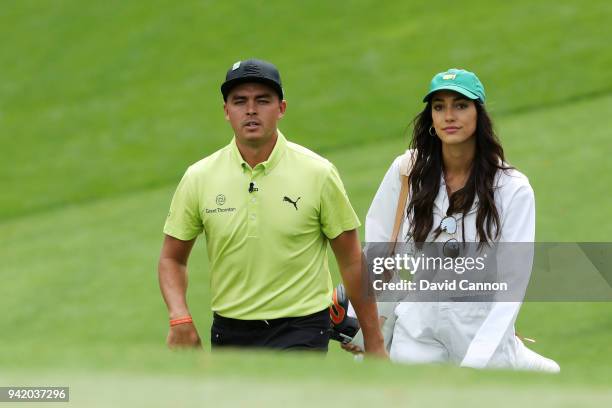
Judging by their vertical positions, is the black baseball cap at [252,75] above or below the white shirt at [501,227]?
above

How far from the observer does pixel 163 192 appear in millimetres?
17766

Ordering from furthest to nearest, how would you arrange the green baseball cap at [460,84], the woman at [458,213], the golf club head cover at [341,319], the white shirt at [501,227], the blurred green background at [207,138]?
the golf club head cover at [341,319] → the green baseball cap at [460,84] → the woman at [458,213] → the white shirt at [501,227] → the blurred green background at [207,138]

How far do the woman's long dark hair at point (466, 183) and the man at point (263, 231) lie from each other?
1.12 ft

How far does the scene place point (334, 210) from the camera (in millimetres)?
6523

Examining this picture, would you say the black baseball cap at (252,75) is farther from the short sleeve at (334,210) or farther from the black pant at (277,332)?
the black pant at (277,332)

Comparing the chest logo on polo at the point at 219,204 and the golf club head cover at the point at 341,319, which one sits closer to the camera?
the chest logo on polo at the point at 219,204

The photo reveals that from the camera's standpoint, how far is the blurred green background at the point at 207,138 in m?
4.05

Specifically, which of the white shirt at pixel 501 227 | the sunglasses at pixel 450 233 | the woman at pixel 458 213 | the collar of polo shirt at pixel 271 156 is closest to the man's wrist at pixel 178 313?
the collar of polo shirt at pixel 271 156

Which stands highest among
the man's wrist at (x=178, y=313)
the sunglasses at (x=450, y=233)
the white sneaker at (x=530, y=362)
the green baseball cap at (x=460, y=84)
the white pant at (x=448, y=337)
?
the green baseball cap at (x=460, y=84)

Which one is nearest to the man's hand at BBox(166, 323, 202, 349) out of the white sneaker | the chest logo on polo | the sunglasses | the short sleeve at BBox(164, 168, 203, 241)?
the short sleeve at BBox(164, 168, 203, 241)

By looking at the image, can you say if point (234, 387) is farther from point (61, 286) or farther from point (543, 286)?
point (61, 286)

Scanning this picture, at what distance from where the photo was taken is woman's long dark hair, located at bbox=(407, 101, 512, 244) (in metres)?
6.23

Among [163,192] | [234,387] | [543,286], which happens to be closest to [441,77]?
[234,387]

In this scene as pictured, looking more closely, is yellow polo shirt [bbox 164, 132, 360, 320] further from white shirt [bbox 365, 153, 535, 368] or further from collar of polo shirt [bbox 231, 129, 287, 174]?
white shirt [bbox 365, 153, 535, 368]
